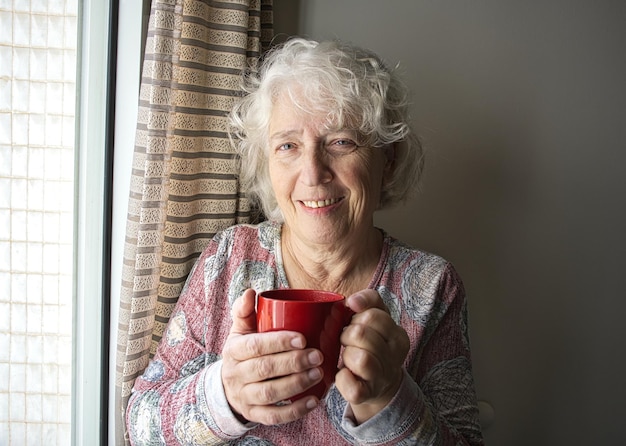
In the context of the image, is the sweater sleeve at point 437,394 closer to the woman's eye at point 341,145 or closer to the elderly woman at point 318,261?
the elderly woman at point 318,261

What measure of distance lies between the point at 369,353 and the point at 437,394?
17.7 inches

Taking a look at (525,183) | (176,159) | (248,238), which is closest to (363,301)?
(248,238)

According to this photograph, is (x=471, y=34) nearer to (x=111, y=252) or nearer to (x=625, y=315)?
(x=625, y=315)

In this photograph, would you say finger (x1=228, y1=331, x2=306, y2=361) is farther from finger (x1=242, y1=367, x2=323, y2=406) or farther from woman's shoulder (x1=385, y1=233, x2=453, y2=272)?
woman's shoulder (x1=385, y1=233, x2=453, y2=272)

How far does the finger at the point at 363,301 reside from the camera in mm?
840

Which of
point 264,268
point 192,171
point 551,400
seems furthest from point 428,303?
point 551,400

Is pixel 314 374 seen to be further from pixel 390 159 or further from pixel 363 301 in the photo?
pixel 390 159

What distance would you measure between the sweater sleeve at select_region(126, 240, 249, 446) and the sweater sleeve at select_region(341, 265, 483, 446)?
239mm

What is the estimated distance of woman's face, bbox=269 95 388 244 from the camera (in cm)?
116

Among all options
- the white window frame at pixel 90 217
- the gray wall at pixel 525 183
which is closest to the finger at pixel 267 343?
the white window frame at pixel 90 217

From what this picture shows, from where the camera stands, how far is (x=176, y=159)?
4.19 ft

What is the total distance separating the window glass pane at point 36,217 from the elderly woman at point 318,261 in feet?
0.73

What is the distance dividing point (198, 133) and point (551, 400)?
140 cm

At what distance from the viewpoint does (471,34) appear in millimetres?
1629
